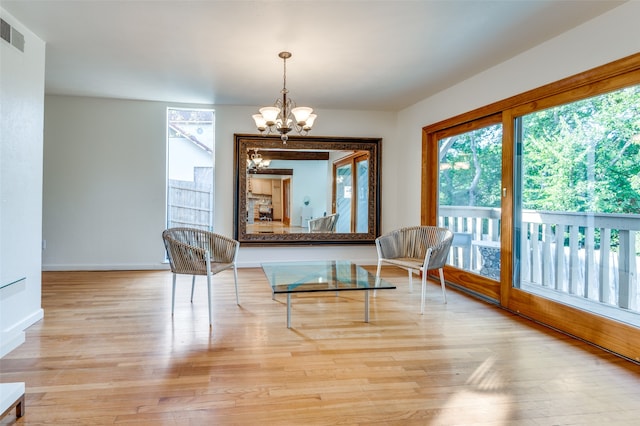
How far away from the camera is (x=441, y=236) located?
4.03m

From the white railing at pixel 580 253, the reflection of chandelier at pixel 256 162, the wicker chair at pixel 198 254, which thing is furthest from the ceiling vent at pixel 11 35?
the white railing at pixel 580 253

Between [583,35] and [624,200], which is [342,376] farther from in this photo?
[583,35]

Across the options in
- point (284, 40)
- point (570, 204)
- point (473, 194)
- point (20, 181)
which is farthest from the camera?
point (473, 194)

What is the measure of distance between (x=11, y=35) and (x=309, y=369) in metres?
3.27

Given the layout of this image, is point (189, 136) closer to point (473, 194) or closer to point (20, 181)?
point (20, 181)

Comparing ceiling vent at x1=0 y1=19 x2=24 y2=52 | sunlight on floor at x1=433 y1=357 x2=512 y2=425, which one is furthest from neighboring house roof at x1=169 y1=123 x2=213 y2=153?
sunlight on floor at x1=433 y1=357 x2=512 y2=425

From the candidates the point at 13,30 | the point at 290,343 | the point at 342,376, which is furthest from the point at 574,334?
the point at 13,30

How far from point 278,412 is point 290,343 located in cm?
86

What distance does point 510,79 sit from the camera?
358 cm

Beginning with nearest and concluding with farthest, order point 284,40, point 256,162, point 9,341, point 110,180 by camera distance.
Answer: point 9,341, point 284,40, point 110,180, point 256,162

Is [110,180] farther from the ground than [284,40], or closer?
closer

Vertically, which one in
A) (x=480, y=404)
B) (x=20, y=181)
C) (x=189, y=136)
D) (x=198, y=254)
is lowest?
(x=480, y=404)

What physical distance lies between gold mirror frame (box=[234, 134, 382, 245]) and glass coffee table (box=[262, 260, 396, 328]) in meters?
1.72

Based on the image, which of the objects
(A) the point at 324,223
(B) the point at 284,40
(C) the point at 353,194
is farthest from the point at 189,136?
(B) the point at 284,40
